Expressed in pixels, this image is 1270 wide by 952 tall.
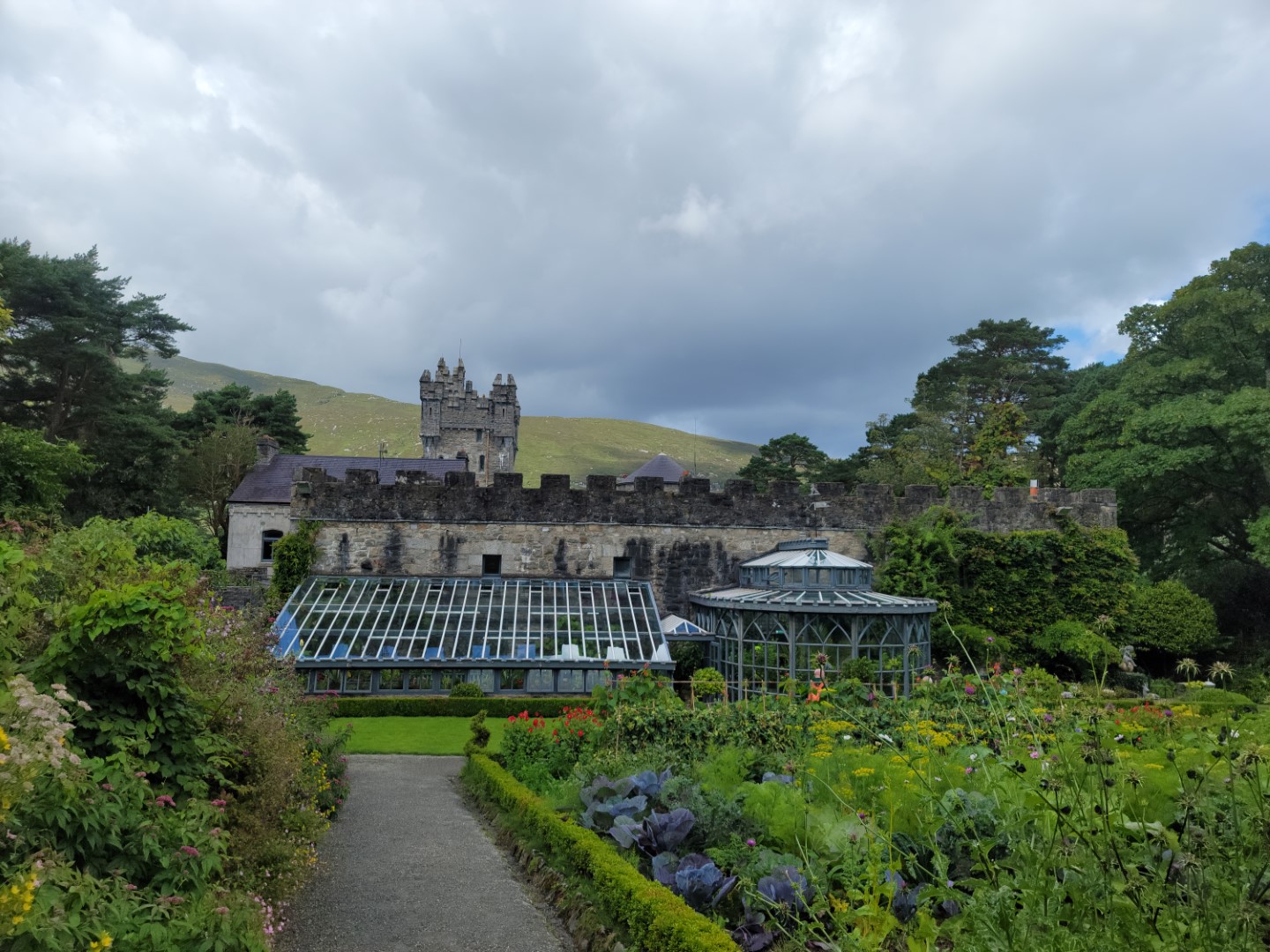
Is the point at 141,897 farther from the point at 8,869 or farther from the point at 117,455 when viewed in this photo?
the point at 117,455

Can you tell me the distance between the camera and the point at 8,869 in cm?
348

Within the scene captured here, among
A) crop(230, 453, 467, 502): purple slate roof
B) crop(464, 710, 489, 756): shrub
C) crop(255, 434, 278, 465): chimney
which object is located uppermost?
crop(255, 434, 278, 465): chimney

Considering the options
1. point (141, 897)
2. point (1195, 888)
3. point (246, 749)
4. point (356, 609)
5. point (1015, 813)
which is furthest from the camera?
point (356, 609)

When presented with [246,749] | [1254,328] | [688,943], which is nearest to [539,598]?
[246,749]

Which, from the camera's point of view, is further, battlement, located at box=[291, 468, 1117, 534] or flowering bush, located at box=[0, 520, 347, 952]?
battlement, located at box=[291, 468, 1117, 534]

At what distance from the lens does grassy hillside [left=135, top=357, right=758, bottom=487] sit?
151875mm

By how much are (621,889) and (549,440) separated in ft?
529

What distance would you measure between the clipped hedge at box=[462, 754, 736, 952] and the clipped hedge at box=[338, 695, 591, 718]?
7.45 meters

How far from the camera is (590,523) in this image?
70.0 feet

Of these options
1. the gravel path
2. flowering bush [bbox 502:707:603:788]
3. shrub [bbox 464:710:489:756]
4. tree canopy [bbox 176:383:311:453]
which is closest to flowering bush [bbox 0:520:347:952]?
the gravel path

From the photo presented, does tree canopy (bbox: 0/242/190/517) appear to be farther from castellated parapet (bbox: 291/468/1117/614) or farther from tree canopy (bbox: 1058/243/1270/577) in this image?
tree canopy (bbox: 1058/243/1270/577)

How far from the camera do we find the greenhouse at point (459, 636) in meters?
17.5

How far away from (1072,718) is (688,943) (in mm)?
3757

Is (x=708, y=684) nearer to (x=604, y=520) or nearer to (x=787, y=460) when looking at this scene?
(x=604, y=520)
